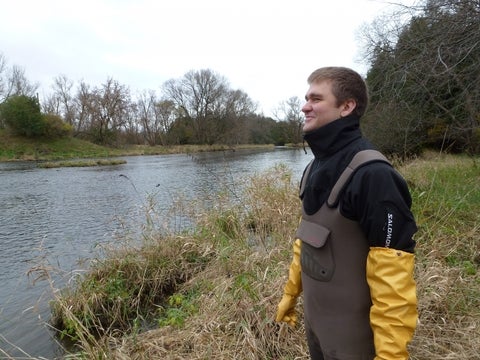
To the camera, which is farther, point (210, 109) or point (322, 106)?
point (210, 109)

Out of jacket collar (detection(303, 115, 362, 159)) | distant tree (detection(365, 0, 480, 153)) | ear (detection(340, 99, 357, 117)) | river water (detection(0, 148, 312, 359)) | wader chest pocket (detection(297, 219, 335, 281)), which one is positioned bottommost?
river water (detection(0, 148, 312, 359))

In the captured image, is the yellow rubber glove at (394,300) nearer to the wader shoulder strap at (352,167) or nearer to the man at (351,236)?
the man at (351,236)

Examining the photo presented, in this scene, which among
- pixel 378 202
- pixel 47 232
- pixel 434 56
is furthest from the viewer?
pixel 47 232

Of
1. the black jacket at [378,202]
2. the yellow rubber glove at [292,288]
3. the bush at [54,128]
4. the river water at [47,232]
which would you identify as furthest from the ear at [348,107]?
the bush at [54,128]

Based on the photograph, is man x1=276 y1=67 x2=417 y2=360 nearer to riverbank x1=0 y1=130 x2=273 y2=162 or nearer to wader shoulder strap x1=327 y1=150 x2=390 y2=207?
wader shoulder strap x1=327 y1=150 x2=390 y2=207

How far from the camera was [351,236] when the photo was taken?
143cm

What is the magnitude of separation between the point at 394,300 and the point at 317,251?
0.37 metres

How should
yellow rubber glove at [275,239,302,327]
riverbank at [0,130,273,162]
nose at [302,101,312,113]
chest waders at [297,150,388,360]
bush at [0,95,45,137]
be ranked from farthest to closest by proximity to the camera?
bush at [0,95,45,137] < riverbank at [0,130,273,162] < yellow rubber glove at [275,239,302,327] < nose at [302,101,312,113] < chest waders at [297,150,388,360]

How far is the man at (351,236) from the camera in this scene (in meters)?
1.29

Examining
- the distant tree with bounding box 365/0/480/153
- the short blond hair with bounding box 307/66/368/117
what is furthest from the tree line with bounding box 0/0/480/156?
the short blond hair with bounding box 307/66/368/117

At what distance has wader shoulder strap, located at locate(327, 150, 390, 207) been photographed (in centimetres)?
136

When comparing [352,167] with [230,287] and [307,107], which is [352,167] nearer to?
[307,107]

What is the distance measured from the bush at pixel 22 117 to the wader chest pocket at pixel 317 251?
47350mm

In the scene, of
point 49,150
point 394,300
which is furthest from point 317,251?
point 49,150
